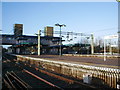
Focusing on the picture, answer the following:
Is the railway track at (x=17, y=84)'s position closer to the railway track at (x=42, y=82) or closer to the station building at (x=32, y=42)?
the railway track at (x=42, y=82)

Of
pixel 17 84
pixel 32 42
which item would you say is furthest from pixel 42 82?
pixel 32 42

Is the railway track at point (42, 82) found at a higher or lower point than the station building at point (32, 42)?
lower

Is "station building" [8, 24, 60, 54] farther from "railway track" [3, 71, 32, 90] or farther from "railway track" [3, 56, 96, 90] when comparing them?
"railway track" [3, 71, 32, 90]

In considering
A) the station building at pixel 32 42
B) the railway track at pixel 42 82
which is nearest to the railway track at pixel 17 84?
the railway track at pixel 42 82

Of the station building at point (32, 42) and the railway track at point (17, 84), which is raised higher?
the station building at point (32, 42)

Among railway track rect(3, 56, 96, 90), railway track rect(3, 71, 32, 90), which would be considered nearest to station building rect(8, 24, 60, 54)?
railway track rect(3, 56, 96, 90)

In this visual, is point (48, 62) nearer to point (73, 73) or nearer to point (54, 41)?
point (73, 73)

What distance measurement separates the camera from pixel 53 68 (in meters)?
18.9

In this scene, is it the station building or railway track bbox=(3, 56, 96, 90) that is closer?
railway track bbox=(3, 56, 96, 90)

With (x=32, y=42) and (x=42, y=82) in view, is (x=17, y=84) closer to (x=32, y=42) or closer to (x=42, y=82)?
(x=42, y=82)

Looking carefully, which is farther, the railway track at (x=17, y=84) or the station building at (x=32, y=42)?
the station building at (x=32, y=42)

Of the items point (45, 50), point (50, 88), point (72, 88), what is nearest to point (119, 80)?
point (72, 88)

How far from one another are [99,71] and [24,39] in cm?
7067

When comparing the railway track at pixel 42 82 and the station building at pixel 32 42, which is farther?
the station building at pixel 32 42
